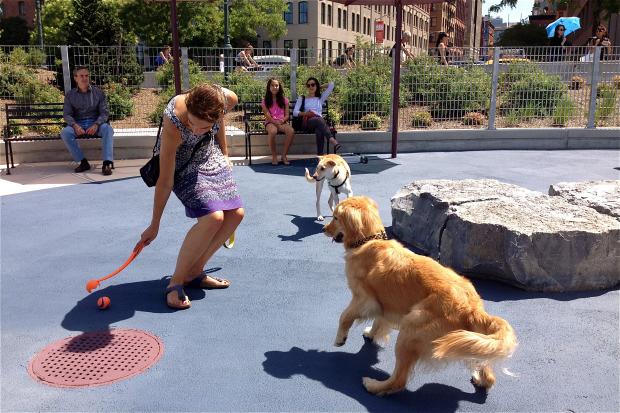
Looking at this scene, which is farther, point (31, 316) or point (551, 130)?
point (551, 130)

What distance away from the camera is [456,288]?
8.96 feet

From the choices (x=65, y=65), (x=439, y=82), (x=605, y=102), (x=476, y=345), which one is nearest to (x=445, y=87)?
(x=439, y=82)

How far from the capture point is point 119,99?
10430 millimetres

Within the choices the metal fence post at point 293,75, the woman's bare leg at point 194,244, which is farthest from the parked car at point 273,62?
the woman's bare leg at point 194,244

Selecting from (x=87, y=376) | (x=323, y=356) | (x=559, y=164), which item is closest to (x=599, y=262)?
(x=323, y=356)

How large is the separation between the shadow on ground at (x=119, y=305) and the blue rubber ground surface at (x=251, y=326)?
0.02 metres

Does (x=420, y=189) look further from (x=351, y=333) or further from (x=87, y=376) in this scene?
(x=87, y=376)

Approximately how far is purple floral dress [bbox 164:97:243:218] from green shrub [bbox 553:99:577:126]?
10.2 metres

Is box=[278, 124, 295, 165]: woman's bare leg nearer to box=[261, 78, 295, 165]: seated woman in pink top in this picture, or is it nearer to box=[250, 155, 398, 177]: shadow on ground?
box=[261, 78, 295, 165]: seated woman in pink top

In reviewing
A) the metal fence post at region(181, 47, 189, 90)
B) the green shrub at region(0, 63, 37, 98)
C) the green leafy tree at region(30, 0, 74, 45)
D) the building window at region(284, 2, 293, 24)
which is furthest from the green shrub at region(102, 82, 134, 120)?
the building window at region(284, 2, 293, 24)

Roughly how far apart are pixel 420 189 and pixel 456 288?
105 inches

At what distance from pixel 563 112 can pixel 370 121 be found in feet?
14.7

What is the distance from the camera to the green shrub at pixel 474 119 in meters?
11.9

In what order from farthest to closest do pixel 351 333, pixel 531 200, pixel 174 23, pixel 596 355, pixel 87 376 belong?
pixel 174 23, pixel 531 200, pixel 351 333, pixel 596 355, pixel 87 376
